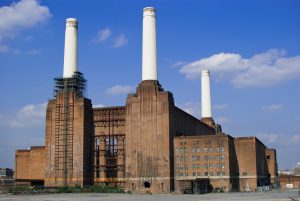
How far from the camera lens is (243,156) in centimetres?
10369

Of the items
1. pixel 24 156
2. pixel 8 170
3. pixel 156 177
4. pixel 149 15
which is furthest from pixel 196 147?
pixel 8 170

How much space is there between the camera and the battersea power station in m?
94.8

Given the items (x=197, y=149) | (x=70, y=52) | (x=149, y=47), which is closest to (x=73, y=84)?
(x=70, y=52)

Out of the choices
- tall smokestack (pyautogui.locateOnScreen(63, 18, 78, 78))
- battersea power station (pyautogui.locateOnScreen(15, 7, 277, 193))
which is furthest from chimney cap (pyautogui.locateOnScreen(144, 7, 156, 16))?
tall smokestack (pyautogui.locateOnScreen(63, 18, 78, 78))

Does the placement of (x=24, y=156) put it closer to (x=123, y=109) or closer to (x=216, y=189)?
(x=123, y=109)

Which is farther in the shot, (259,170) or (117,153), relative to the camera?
(259,170)

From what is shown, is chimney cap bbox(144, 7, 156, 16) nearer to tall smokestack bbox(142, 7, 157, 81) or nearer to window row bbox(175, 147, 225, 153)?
tall smokestack bbox(142, 7, 157, 81)

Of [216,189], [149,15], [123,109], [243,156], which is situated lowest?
[216,189]

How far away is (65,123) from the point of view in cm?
10006

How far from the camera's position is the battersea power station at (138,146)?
311 ft

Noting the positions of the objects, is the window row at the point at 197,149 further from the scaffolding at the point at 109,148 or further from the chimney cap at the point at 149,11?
the chimney cap at the point at 149,11

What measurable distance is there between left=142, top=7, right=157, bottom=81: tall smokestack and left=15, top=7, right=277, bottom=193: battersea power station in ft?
0.67

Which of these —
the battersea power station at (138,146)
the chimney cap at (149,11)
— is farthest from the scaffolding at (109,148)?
the chimney cap at (149,11)

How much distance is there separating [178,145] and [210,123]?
44531 mm
